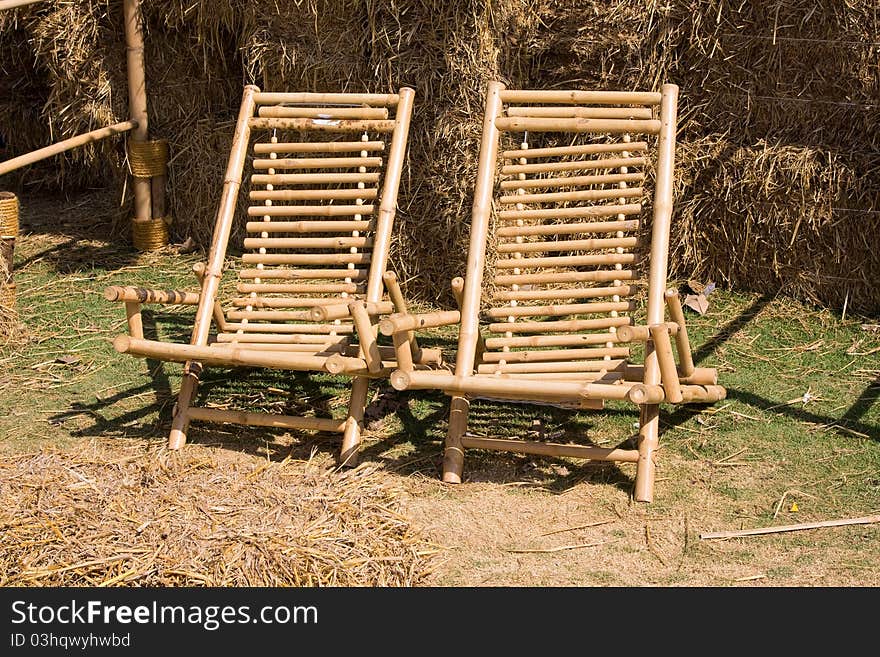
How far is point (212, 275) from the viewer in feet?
16.7

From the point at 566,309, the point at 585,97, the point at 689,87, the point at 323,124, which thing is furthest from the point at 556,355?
the point at 689,87

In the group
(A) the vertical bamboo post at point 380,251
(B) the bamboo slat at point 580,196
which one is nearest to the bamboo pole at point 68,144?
(A) the vertical bamboo post at point 380,251

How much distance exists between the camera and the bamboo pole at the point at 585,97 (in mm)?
4848

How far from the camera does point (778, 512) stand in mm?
4352

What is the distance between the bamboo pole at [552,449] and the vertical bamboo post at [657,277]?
2.6 inches

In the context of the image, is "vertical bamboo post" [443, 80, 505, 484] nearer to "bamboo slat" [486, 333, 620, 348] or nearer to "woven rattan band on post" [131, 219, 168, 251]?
"bamboo slat" [486, 333, 620, 348]

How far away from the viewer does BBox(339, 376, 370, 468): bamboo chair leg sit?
4.73m

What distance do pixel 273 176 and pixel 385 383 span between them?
1079 mm

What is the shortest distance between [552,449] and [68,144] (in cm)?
354

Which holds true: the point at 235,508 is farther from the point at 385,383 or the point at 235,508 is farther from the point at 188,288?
the point at 188,288

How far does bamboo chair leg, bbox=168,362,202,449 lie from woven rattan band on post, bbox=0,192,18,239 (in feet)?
5.49

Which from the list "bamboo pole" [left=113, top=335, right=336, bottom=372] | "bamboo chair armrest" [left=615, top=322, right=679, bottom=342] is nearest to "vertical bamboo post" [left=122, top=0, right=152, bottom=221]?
"bamboo pole" [left=113, top=335, right=336, bottom=372]

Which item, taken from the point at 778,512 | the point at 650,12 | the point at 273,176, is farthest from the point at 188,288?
the point at 778,512

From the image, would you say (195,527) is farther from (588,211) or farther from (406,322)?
(588,211)
